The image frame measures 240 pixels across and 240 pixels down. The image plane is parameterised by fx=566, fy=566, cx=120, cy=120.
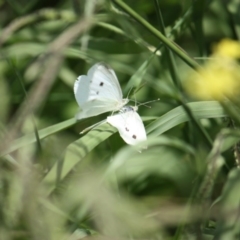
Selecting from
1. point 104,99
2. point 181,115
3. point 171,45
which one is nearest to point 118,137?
point 104,99

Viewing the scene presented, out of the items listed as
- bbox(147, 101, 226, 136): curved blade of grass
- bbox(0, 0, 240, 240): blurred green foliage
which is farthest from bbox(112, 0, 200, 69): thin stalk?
bbox(147, 101, 226, 136): curved blade of grass

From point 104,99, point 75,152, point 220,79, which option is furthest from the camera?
point 104,99

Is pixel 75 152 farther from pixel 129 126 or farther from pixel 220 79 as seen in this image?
pixel 220 79

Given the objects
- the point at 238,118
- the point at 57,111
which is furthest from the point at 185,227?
the point at 57,111

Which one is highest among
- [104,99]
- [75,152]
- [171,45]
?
[104,99]

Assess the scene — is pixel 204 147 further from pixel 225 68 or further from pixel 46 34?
pixel 46 34

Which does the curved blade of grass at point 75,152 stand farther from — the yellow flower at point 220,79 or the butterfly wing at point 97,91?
the yellow flower at point 220,79

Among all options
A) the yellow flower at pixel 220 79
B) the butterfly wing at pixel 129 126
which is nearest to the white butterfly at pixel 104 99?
the butterfly wing at pixel 129 126
